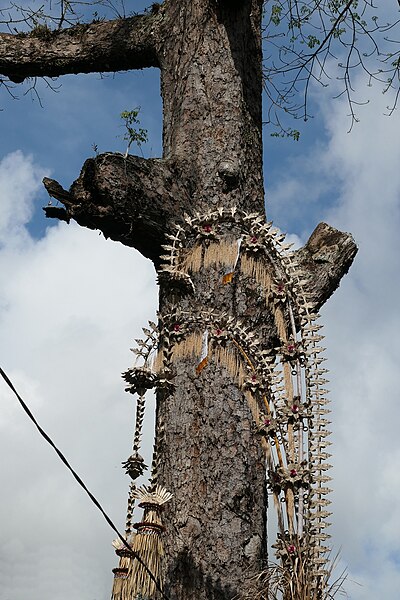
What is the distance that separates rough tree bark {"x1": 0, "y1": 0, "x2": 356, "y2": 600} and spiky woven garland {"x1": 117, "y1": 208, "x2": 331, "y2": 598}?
7 centimetres

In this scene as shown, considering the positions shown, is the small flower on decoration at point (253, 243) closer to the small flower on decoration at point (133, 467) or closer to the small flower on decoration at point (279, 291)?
the small flower on decoration at point (279, 291)

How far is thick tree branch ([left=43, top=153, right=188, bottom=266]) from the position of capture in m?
3.12

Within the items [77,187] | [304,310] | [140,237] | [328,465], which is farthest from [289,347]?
[77,187]

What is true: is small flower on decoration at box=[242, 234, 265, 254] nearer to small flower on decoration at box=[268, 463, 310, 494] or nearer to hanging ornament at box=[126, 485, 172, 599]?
small flower on decoration at box=[268, 463, 310, 494]

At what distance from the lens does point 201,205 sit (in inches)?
130

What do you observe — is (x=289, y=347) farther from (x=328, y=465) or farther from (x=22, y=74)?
(x=22, y=74)

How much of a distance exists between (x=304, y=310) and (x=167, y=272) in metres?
0.56

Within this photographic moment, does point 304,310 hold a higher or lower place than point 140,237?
lower

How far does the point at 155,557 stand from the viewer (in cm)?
262

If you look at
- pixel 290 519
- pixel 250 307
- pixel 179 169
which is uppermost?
pixel 179 169

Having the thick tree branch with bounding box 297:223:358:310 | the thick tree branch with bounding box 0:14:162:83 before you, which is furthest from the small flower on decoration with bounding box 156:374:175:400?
the thick tree branch with bounding box 0:14:162:83

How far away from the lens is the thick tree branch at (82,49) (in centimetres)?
405

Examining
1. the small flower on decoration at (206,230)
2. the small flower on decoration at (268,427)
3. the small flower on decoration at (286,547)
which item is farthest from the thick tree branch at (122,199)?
the small flower on decoration at (286,547)

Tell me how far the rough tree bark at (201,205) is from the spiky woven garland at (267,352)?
0.07m
